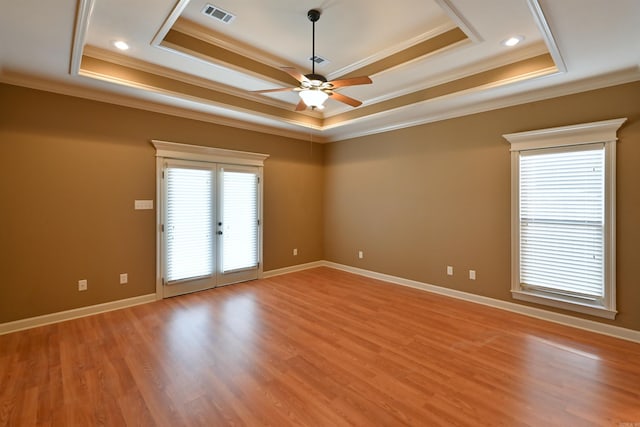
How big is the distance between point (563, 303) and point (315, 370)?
3175 mm

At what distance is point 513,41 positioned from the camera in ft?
10.3

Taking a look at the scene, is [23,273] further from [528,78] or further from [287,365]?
[528,78]

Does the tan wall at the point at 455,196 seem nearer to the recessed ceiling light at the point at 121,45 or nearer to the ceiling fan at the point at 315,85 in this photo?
the ceiling fan at the point at 315,85

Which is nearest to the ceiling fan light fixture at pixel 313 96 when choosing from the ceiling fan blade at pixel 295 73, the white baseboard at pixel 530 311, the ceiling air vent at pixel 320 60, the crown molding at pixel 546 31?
the ceiling fan blade at pixel 295 73


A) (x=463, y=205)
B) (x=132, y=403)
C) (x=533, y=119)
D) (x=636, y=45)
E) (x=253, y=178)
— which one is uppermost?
(x=636, y=45)

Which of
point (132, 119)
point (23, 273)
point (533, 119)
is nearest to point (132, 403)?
point (23, 273)

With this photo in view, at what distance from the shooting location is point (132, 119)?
420 centimetres

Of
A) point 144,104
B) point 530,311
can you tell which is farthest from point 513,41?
point 144,104

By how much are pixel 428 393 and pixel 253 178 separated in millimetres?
4331

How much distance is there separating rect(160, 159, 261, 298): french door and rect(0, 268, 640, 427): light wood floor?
2.55ft

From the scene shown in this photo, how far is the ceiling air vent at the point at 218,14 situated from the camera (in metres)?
2.88

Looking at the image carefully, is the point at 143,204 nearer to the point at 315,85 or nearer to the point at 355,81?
the point at 315,85

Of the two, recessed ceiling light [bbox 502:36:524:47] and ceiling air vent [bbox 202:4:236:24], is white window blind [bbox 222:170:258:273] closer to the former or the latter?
ceiling air vent [bbox 202:4:236:24]

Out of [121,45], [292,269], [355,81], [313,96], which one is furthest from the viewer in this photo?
[292,269]
